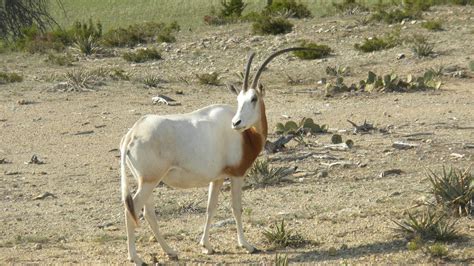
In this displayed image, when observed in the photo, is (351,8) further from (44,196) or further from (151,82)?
(44,196)

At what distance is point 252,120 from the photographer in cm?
866

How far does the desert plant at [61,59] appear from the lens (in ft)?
84.5

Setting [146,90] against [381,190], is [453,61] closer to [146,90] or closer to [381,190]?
[146,90]

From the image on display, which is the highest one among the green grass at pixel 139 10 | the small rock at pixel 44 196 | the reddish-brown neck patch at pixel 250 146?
the reddish-brown neck patch at pixel 250 146

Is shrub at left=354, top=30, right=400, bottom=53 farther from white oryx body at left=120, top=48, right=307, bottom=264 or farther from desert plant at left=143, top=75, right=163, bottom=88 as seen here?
white oryx body at left=120, top=48, right=307, bottom=264

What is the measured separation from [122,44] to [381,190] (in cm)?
1926

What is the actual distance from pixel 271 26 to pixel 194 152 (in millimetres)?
20585

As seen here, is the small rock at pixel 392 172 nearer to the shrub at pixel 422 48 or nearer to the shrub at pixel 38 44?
the shrub at pixel 422 48

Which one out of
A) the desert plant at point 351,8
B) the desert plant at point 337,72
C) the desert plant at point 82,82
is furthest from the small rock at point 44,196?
the desert plant at point 351,8

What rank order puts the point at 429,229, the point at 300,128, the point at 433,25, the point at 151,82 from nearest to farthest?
the point at 429,229 → the point at 300,128 → the point at 151,82 → the point at 433,25

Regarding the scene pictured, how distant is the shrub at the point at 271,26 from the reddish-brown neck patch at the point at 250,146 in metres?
19.9

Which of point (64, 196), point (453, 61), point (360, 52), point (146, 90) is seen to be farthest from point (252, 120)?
point (360, 52)

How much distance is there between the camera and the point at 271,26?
28.8 metres

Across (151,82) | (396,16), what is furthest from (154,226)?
(396,16)
